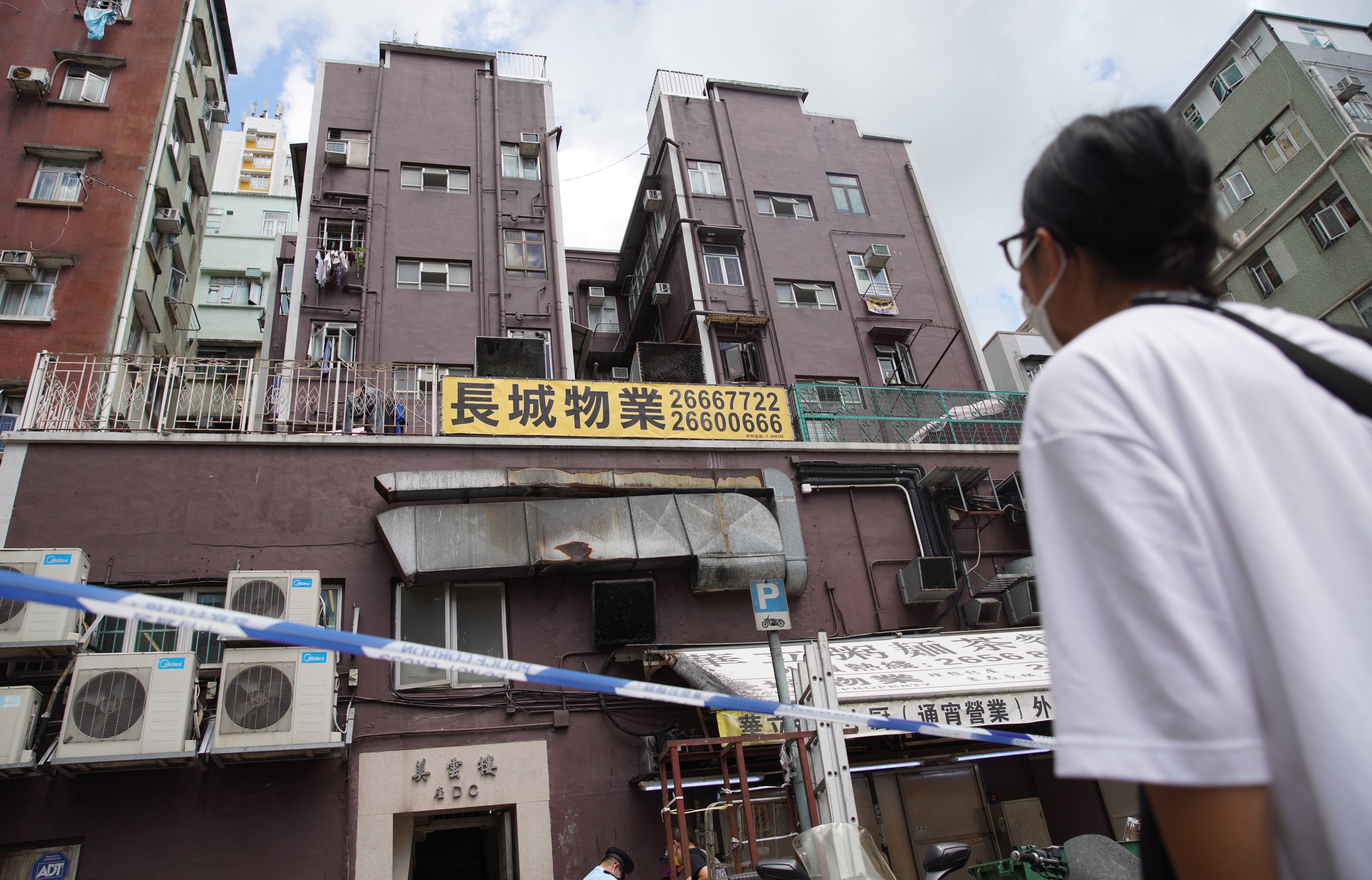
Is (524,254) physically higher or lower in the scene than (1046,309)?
higher

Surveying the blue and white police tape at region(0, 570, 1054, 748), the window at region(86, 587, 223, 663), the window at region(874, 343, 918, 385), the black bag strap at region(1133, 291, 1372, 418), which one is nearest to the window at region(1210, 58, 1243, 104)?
the window at region(874, 343, 918, 385)

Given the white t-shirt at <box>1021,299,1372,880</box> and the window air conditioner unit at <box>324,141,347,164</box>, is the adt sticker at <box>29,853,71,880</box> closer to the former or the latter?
the white t-shirt at <box>1021,299,1372,880</box>

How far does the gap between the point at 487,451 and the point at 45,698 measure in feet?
18.8

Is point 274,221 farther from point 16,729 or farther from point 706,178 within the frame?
point 16,729

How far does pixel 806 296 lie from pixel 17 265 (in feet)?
56.1

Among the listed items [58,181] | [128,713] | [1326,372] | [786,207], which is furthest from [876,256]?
[1326,372]

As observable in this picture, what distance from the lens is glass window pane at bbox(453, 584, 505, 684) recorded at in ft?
34.3

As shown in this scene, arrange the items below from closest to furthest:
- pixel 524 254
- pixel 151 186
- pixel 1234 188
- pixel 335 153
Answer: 1. pixel 151 186
2. pixel 335 153
3. pixel 524 254
4. pixel 1234 188

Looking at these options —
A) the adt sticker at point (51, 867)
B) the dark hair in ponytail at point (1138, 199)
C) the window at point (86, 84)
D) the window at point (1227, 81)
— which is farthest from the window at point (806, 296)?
the dark hair in ponytail at point (1138, 199)

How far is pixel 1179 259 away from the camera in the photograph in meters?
1.27

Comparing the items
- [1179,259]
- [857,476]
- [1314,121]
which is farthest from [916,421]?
[1314,121]

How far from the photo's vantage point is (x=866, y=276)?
21.8 m

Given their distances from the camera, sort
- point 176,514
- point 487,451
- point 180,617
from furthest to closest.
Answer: point 487,451
point 176,514
point 180,617

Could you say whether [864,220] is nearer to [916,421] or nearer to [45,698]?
[916,421]
